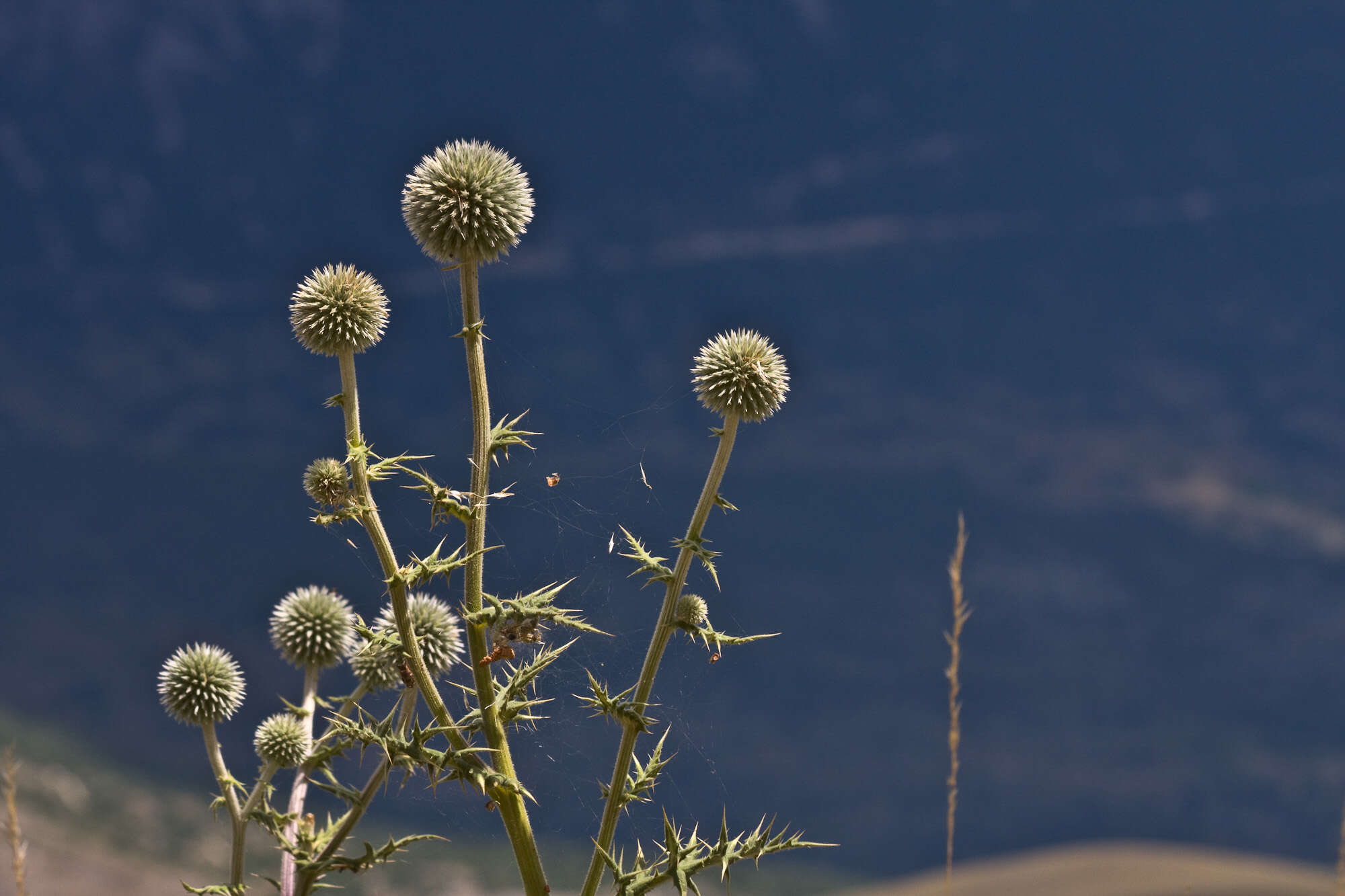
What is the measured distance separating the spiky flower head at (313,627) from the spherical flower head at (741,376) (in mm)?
1662

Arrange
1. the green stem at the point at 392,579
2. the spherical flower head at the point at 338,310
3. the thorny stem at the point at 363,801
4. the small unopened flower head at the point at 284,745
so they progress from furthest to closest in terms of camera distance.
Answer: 1. the small unopened flower head at the point at 284,745
2. the spherical flower head at the point at 338,310
3. the thorny stem at the point at 363,801
4. the green stem at the point at 392,579

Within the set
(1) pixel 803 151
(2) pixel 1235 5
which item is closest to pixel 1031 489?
(1) pixel 803 151

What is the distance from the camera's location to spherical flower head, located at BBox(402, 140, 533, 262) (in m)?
3.19

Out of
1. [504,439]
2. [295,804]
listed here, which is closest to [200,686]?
[295,804]

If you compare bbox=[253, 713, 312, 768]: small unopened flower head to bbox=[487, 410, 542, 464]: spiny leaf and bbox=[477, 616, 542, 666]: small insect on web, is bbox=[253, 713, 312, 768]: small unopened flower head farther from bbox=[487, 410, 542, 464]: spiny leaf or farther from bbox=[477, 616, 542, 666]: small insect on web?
bbox=[487, 410, 542, 464]: spiny leaf

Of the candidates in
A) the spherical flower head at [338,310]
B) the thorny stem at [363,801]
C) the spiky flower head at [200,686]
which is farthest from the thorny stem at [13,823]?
the spherical flower head at [338,310]

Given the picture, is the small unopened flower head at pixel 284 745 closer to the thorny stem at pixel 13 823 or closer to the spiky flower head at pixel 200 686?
the spiky flower head at pixel 200 686

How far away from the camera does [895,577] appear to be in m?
97.9

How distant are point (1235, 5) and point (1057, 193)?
2211 cm

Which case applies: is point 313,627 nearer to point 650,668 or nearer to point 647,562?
point 647,562

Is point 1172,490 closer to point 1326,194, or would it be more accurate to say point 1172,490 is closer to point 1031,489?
point 1031,489

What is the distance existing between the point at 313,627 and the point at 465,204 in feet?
5.93

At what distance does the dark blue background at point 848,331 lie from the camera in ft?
291

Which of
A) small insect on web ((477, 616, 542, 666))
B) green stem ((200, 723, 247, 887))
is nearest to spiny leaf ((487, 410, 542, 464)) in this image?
small insect on web ((477, 616, 542, 666))
